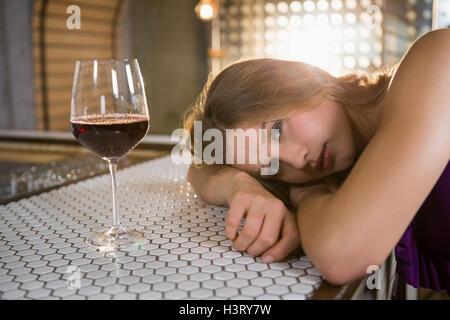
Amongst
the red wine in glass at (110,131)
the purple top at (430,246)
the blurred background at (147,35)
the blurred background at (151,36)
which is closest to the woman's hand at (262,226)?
the red wine in glass at (110,131)

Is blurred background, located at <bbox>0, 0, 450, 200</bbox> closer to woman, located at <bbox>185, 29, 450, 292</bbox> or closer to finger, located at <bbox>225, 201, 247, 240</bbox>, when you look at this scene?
woman, located at <bbox>185, 29, 450, 292</bbox>

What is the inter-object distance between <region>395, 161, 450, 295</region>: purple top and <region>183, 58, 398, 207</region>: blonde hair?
322mm

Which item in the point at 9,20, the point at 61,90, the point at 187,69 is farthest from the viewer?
the point at 187,69

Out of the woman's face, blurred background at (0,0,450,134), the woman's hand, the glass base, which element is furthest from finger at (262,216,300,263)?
blurred background at (0,0,450,134)

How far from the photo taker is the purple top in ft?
3.76

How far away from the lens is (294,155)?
1.25 meters

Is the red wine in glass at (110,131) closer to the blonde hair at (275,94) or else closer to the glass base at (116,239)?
the glass base at (116,239)

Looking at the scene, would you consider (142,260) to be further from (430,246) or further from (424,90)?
→ (430,246)

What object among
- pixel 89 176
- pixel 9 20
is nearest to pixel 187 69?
pixel 9 20

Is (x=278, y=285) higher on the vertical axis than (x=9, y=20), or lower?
lower

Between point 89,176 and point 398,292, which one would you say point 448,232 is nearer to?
point 398,292

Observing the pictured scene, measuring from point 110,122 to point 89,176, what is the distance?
2.49 feet

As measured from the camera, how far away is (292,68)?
1.33 meters
